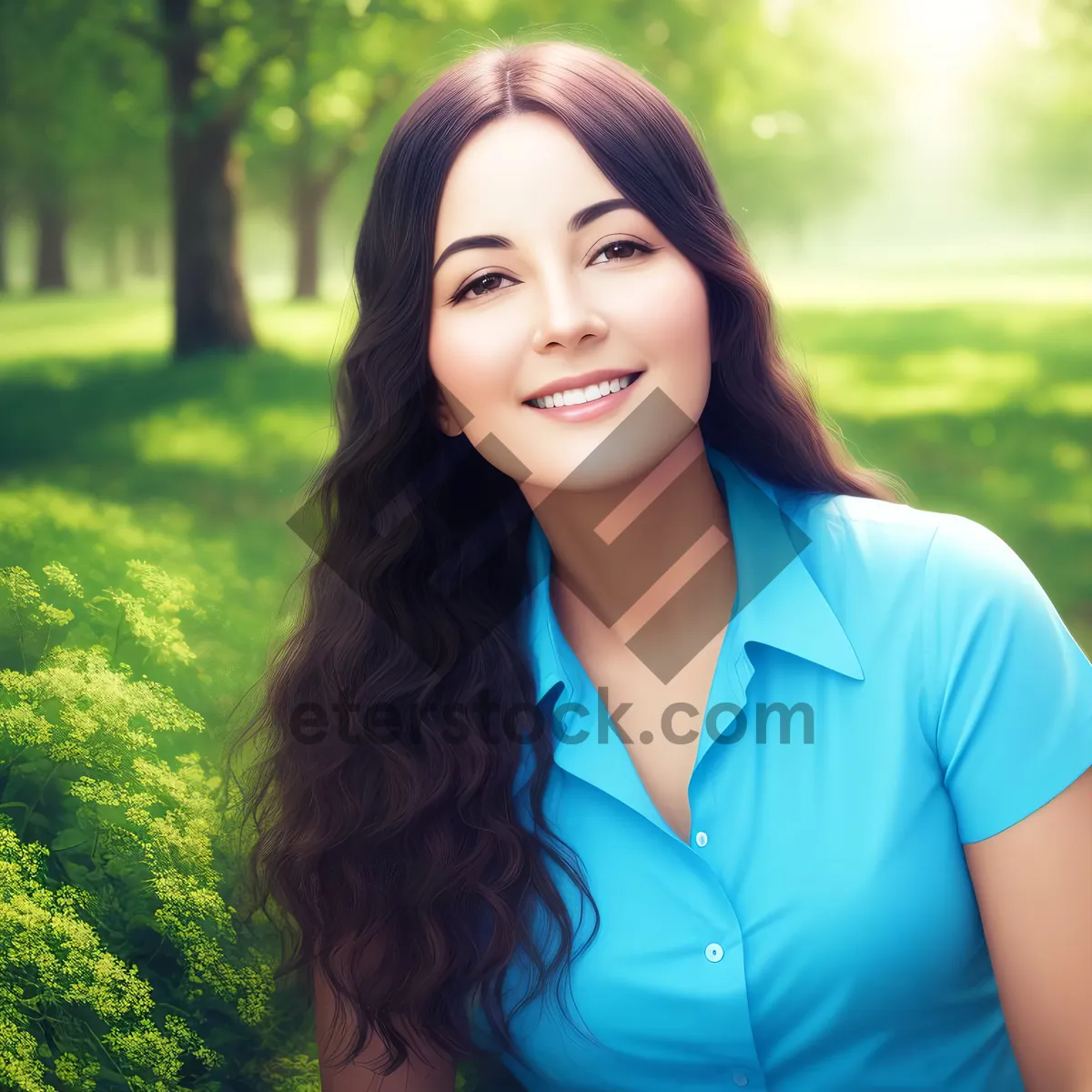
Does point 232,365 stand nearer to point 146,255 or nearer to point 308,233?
point 308,233

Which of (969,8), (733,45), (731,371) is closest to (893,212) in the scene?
(969,8)

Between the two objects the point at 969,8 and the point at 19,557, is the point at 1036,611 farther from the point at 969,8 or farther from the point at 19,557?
the point at 969,8

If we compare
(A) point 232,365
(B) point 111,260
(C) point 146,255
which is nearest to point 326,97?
(A) point 232,365

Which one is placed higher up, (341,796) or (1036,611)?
(1036,611)

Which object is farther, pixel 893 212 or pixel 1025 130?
pixel 893 212

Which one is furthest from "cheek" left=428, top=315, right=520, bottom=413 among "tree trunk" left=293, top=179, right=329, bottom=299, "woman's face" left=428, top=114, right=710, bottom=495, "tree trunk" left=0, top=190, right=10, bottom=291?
"tree trunk" left=0, top=190, right=10, bottom=291

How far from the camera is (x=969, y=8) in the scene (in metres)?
11.7

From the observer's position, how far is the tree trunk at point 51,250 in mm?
17109

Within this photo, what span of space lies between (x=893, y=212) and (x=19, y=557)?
27229mm

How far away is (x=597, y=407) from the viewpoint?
1979mm

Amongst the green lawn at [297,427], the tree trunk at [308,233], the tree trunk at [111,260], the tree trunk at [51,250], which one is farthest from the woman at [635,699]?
the tree trunk at [111,260]

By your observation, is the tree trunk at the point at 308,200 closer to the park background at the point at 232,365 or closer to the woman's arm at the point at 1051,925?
the park background at the point at 232,365

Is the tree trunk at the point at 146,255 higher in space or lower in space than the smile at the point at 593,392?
higher

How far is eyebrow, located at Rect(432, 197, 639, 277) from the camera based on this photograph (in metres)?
1.99
